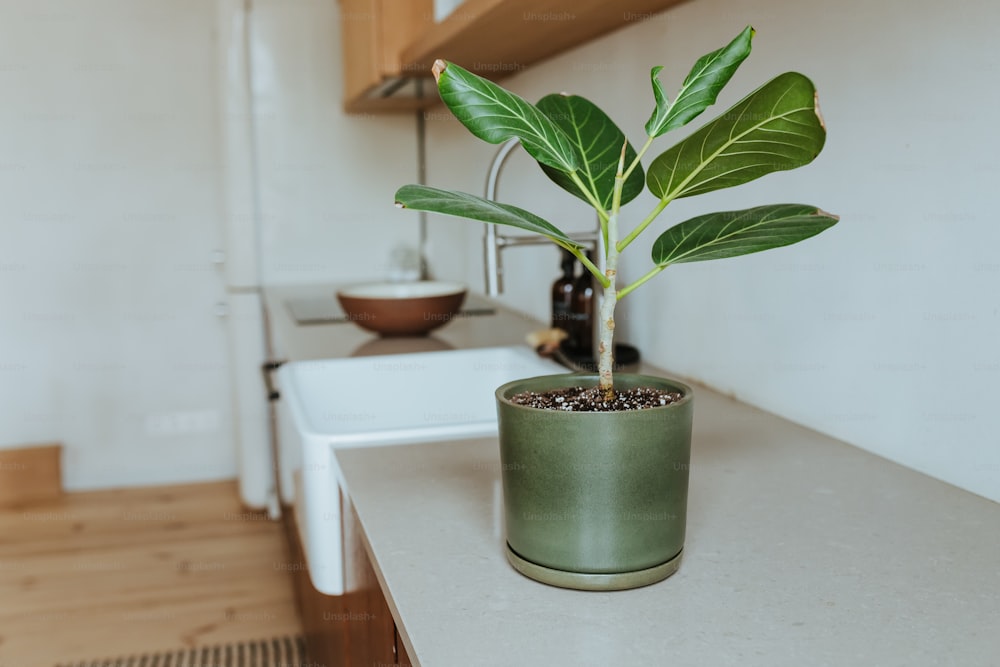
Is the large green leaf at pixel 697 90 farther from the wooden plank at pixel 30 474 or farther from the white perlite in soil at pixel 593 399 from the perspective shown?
the wooden plank at pixel 30 474

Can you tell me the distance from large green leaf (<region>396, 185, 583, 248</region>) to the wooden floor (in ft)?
5.75

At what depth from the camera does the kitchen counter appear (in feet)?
2.08

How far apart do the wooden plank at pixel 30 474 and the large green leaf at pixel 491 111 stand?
122 inches

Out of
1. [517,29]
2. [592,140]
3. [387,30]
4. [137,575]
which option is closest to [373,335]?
[387,30]

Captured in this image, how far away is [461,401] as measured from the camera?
178cm

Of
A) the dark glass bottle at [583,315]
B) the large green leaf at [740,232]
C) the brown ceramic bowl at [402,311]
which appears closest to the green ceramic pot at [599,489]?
the large green leaf at [740,232]

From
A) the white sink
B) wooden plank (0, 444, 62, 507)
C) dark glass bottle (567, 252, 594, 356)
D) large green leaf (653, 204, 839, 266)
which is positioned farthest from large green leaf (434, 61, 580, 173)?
wooden plank (0, 444, 62, 507)

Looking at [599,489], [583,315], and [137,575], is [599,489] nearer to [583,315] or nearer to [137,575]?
[583,315]

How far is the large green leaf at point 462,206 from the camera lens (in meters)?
0.66

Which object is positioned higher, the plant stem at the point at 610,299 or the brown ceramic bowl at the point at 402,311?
the plant stem at the point at 610,299

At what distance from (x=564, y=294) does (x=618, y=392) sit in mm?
934

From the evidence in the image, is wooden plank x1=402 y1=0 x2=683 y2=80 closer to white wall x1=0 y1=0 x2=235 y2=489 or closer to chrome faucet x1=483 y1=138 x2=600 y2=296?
chrome faucet x1=483 y1=138 x2=600 y2=296

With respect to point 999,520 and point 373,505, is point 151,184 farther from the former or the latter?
point 999,520

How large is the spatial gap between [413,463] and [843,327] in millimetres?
549
